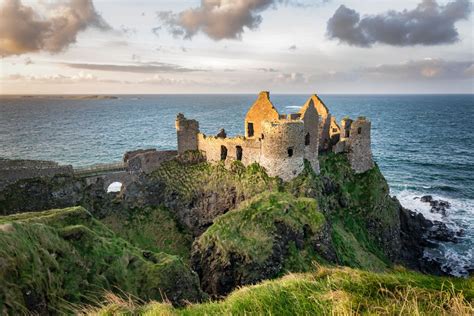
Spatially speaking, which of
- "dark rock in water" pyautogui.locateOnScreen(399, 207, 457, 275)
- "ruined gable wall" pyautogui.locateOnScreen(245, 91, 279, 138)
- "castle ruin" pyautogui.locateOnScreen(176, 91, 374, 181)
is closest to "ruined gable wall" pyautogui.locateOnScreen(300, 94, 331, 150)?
"castle ruin" pyautogui.locateOnScreen(176, 91, 374, 181)

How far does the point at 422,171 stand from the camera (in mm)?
74125

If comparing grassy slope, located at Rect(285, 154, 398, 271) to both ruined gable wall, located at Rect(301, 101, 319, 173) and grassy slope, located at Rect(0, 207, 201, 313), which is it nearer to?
ruined gable wall, located at Rect(301, 101, 319, 173)

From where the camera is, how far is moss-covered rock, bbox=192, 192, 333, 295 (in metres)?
24.8

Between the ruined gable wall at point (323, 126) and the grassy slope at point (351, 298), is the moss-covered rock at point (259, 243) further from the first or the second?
the grassy slope at point (351, 298)

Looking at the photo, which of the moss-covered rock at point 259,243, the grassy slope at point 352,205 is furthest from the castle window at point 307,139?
the moss-covered rock at point 259,243

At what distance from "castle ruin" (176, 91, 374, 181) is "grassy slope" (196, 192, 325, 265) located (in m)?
4.99

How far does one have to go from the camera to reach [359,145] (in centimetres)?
4050

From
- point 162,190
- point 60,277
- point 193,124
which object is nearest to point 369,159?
point 193,124

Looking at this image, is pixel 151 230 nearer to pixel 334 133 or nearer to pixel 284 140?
pixel 284 140

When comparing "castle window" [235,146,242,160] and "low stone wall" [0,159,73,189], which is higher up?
"castle window" [235,146,242,160]

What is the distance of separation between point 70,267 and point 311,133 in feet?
90.4

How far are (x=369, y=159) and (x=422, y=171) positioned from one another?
40520mm

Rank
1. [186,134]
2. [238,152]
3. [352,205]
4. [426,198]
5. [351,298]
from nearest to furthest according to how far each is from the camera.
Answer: [351,298]
[238,152]
[352,205]
[186,134]
[426,198]

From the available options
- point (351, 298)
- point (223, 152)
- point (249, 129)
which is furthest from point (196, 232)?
point (351, 298)
